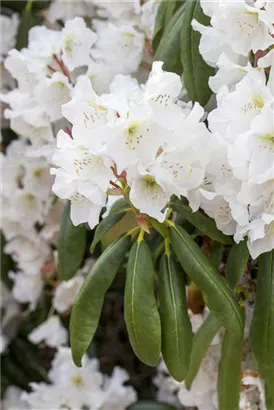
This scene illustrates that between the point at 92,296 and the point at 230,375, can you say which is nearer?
the point at 92,296

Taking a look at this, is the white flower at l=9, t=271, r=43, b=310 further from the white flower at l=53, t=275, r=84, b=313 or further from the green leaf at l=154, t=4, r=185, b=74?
the green leaf at l=154, t=4, r=185, b=74

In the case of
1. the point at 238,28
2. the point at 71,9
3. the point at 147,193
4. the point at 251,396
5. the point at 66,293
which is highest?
the point at 238,28

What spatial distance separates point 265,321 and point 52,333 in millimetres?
794

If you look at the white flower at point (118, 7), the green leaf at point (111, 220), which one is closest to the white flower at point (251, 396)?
the green leaf at point (111, 220)

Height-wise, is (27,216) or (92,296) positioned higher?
(92,296)

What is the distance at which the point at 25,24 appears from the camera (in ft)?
4.72

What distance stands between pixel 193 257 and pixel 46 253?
781 mm

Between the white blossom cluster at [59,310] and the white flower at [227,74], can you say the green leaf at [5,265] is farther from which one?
the white flower at [227,74]

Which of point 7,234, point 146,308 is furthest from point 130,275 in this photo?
point 7,234

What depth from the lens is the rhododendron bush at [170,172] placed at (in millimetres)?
790

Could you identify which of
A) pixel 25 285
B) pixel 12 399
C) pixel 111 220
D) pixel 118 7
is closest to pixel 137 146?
pixel 111 220

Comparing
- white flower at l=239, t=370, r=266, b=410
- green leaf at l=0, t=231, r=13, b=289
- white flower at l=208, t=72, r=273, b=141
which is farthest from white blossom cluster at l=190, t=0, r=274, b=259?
green leaf at l=0, t=231, r=13, b=289

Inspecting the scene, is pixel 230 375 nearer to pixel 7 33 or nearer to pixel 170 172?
pixel 170 172

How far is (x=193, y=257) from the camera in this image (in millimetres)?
A: 842
